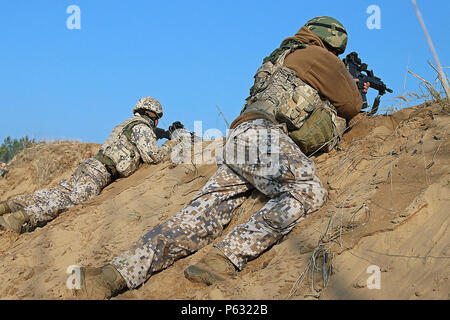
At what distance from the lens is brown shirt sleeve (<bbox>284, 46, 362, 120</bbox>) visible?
13.5ft

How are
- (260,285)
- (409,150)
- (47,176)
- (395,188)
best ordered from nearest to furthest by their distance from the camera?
(260,285)
(395,188)
(409,150)
(47,176)

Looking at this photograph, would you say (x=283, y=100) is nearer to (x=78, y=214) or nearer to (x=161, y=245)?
(x=161, y=245)

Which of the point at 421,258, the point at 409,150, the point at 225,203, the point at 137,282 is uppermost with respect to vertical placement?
the point at 409,150

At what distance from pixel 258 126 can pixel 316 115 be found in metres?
0.67

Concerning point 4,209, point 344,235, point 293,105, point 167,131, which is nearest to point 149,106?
point 167,131

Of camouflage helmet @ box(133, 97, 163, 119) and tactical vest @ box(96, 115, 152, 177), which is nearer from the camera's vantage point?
tactical vest @ box(96, 115, 152, 177)

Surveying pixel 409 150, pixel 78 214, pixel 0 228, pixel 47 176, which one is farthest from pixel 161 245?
pixel 47 176

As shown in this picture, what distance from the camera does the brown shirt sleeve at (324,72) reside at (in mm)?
4113

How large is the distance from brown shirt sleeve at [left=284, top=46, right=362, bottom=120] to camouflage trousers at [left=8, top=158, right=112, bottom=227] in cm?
331

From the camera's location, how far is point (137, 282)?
3.21 metres

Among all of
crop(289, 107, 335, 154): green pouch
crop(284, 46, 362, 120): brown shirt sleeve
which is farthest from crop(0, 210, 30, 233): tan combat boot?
crop(284, 46, 362, 120): brown shirt sleeve

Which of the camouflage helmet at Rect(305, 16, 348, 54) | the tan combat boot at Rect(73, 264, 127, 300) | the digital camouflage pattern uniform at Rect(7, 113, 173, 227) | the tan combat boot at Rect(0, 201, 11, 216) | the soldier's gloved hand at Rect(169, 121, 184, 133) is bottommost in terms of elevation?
the tan combat boot at Rect(73, 264, 127, 300)

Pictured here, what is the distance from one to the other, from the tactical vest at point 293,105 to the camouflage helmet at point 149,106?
292 centimetres

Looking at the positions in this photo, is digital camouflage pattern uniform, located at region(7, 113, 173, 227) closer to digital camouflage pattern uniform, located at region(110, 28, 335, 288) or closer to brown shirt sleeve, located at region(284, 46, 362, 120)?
digital camouflage pattern uniform, located at region(110, 28, 335, 288)
